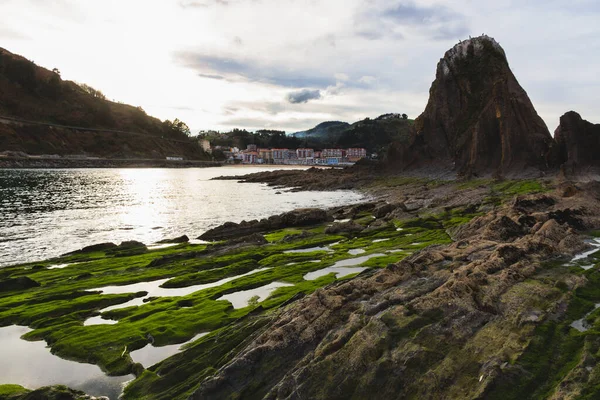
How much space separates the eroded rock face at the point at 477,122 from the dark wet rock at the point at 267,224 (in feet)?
118

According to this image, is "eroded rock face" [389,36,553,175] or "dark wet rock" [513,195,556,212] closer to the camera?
"dark wet rock" [513,195,556,212]

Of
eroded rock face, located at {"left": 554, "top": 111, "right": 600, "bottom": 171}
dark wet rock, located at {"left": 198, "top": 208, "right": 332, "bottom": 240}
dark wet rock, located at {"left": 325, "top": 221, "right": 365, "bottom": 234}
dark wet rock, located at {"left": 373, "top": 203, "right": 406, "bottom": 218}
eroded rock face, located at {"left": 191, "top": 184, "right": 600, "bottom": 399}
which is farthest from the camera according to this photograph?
eroded rock face, located at {"left": 554, "top": 111, "right": 600, "bottom": 171}

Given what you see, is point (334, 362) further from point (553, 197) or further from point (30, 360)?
point (553, 197)

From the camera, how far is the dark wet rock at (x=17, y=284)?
68.9 ft

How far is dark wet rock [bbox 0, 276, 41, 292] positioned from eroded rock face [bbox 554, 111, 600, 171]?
187ft

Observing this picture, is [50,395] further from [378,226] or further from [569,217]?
[378,226]

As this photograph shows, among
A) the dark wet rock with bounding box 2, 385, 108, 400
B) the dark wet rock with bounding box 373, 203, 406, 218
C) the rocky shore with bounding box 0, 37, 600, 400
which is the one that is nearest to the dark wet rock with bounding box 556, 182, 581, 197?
the rocky shore with bounding box 0, 37, 600, 400

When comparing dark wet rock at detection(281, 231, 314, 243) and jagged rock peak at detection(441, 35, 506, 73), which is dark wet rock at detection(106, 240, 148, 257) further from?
jagged rock peak at detection(441, 35, 506, 73)

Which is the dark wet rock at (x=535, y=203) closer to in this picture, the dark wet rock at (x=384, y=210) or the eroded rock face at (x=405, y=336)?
the dark wet rock at (x=384, y=210)

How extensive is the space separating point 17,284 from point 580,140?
201ft

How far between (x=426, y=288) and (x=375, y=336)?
3.43 meters

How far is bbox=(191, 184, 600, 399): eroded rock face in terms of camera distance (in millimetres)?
8484

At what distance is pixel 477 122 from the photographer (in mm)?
69812

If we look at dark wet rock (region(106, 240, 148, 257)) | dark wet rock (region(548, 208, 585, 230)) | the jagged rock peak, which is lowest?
dark wet rock (region(106, 240, 148, 257))
